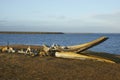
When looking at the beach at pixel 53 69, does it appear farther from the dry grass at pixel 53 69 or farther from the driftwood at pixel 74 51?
the driftwood at pixel 74 51

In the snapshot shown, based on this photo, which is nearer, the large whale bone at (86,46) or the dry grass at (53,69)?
the dry grass at (53,69)

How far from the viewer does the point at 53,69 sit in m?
16.5

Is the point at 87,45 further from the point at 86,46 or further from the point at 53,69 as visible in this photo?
the point at 53,69

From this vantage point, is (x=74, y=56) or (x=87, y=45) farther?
(x=87, y=45)

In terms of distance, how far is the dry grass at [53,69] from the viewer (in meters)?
14.7

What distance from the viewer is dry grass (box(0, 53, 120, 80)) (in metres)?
14.7

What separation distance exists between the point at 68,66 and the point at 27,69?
272 cm

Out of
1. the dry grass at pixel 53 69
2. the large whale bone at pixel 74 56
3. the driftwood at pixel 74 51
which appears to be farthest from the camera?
the driftwood at pixel 74 51

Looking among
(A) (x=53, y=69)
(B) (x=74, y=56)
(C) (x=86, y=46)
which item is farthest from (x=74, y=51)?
(A) (x=53, y=69)

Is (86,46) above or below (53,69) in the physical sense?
above

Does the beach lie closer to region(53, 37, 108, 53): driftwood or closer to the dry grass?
the dry grass

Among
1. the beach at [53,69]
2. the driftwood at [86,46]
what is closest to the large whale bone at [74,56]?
the driftwood at [86,46]

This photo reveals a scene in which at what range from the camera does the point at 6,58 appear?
19.8 metres

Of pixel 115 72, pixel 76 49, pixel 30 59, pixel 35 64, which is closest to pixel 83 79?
pixel 115 72
